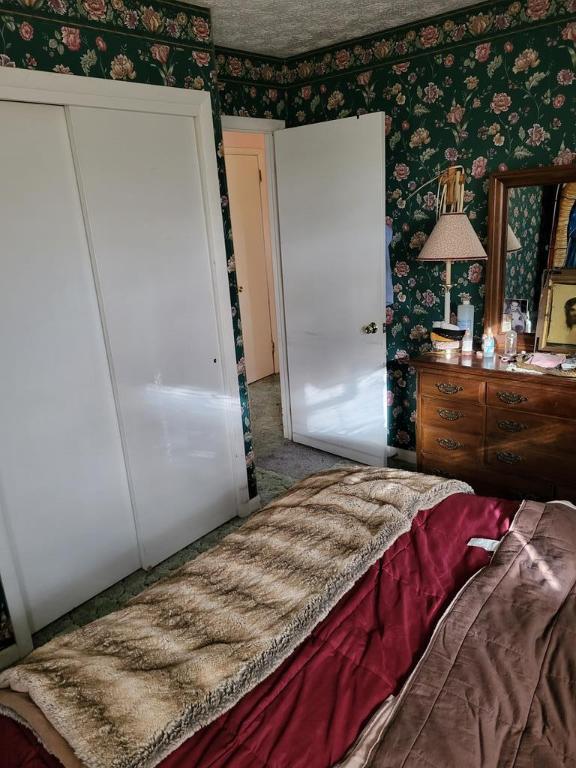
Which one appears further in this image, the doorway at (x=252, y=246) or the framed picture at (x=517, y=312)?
the doorway at (x=252, y=246)

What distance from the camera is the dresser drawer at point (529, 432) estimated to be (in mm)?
2454

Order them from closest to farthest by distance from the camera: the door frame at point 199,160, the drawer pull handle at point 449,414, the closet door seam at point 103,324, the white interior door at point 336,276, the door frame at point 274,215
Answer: the door frame at point 199,160 → the closet door seam at point 103,324 → the drawer pull handle at point 449,414 → the white interior door at point 336,276 → the door frame at point 274,215

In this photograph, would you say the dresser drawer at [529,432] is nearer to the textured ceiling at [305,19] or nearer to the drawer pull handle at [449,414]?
the drawer pull handle at [449,414]

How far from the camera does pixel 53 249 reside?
7.16 ft

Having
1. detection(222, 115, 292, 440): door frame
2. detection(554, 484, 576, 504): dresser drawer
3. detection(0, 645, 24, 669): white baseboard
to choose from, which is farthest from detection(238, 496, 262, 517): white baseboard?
detection(554, 484, 576, 504): dresser drawer

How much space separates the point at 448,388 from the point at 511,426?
0.35 m

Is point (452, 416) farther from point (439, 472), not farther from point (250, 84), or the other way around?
point (250, 84)

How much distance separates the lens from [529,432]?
8.41ft

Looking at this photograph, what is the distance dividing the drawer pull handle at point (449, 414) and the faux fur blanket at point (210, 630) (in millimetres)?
915

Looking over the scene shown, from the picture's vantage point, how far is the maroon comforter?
1.06 m

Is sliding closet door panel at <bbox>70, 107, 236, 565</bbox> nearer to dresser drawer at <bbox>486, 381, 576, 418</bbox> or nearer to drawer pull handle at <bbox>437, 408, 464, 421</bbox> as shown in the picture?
drawer pull handle at <bbox>437, 408, 464, 421</bbox>

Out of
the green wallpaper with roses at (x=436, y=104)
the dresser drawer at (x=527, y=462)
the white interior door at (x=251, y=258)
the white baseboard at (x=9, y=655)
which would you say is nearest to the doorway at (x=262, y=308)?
the white interior door at (x=251, y=258)

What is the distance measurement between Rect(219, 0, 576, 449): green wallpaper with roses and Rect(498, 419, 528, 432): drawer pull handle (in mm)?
700

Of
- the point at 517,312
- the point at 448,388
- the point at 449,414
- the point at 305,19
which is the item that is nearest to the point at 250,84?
the point at 305,19
